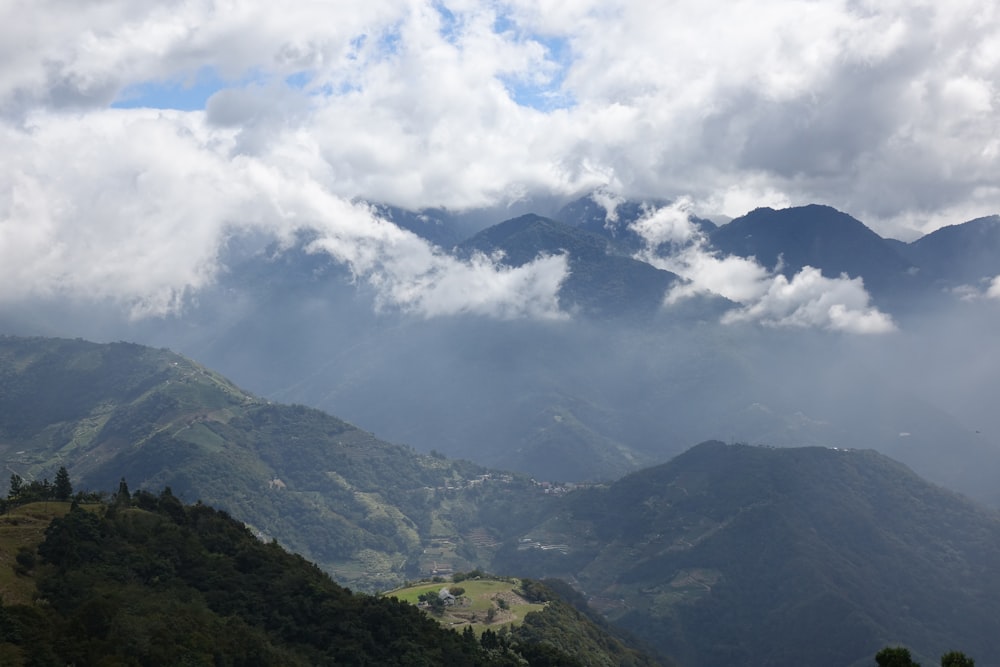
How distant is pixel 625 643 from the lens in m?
192

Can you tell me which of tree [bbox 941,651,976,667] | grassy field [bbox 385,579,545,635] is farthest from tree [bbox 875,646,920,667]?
grassy field [bbox 385,579,545,635]

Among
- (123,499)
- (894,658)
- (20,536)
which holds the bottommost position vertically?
(20,536)

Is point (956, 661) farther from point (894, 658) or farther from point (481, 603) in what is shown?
point (481, 603)

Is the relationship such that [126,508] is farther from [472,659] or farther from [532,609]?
[532,609]

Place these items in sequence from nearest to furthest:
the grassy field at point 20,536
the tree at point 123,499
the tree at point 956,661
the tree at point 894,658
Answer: the tree at point 956,661
the tree at point 894,658
the grassy field at point 20,536
the tree at point 123,499

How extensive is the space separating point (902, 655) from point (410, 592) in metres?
128

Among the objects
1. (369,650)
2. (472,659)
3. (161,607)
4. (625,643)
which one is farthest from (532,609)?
(161,607)

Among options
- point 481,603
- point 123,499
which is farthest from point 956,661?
point 481,603

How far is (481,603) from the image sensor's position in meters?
166

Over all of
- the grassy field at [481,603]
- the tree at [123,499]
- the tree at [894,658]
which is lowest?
the grassy field at [481,603]

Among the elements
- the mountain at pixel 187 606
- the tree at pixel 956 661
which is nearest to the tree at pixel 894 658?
the tree at pixel 956 661

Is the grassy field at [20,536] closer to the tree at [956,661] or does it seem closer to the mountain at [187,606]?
the mountain at [187,606]

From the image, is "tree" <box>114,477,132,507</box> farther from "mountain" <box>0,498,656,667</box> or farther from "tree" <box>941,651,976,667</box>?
"tree" <box>941,651,976,667</box>

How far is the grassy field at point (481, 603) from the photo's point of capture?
154m
